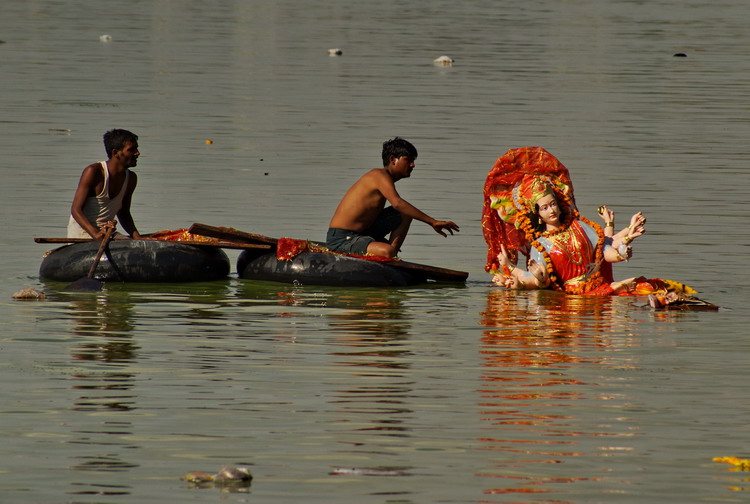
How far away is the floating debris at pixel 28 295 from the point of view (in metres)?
13.0

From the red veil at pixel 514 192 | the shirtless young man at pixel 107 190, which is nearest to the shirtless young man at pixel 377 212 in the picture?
the red veil at pixel 514 192

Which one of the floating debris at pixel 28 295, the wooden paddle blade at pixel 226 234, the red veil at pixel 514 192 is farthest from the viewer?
the wooden paddle blade at pixel 226 234

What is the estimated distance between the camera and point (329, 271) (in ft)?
45.7

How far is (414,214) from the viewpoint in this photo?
1398cm

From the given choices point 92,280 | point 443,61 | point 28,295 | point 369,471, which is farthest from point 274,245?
point 443,61

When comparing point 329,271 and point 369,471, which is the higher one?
point 329,271

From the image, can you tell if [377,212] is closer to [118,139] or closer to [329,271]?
[329,271]

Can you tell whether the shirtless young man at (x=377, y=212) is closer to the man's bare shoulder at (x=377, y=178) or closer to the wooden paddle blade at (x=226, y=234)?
the man's bare shoulder at (x=377, y=178)

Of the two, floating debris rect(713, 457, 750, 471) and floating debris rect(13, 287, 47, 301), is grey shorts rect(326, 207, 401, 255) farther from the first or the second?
floating debris rect(713, 457, 750, 471)

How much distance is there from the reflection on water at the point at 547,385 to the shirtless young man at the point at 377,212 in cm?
124

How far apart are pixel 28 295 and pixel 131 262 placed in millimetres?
1150

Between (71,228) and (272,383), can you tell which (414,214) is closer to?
(71,228)

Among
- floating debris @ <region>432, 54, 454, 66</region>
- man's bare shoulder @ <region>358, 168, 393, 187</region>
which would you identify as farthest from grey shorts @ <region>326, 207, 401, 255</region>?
floating debris @ <region>432, 54, 454, 66</region>

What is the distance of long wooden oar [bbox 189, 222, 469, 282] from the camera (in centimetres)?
1405
